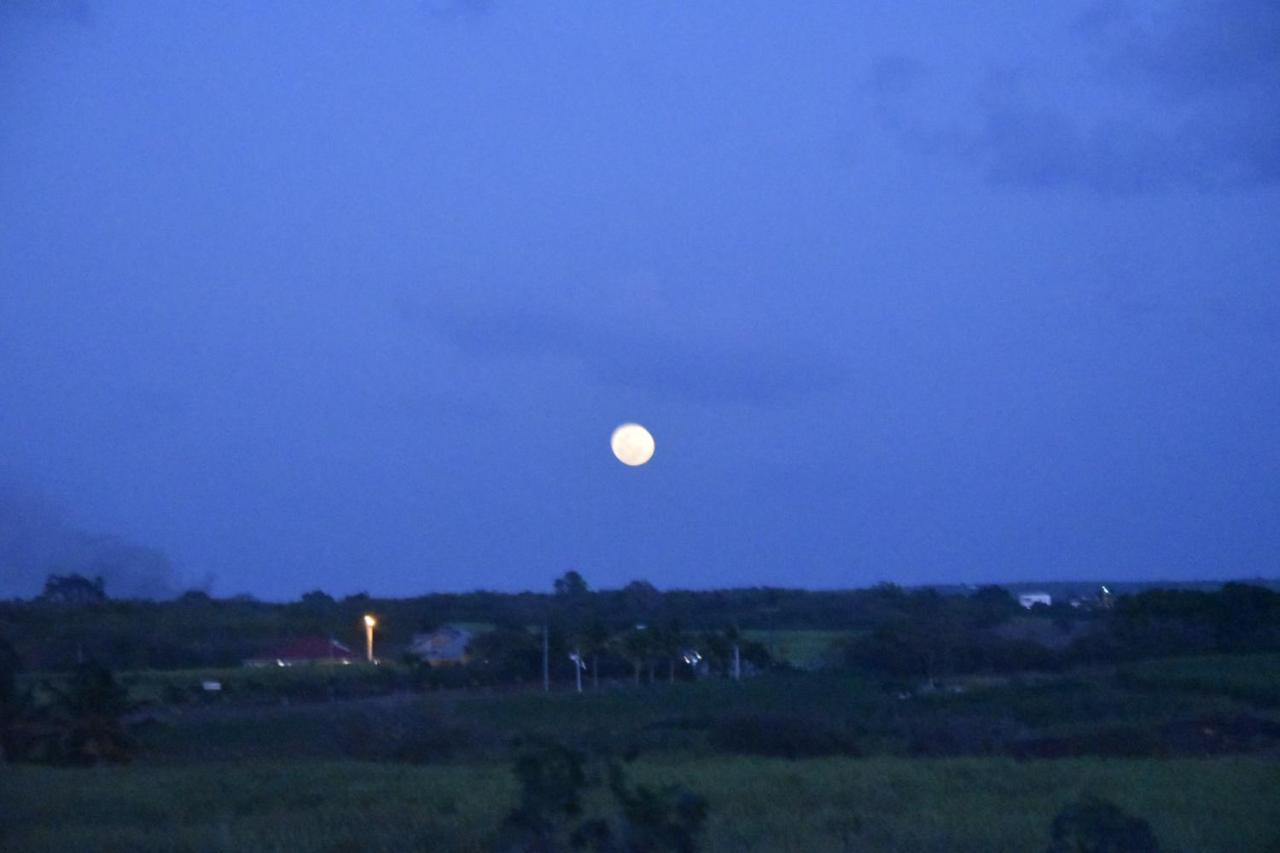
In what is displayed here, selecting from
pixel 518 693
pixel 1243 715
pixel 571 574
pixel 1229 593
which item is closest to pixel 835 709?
pixel 1243 715

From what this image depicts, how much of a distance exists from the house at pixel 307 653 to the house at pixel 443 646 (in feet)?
9.46

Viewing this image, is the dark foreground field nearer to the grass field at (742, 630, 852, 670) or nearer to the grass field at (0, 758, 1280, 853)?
the grass field at (0, 758, 1280, 853)

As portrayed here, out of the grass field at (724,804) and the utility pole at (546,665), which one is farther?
the utility pole at (546,665)

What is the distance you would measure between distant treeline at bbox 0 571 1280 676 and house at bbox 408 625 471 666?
79.3 inches

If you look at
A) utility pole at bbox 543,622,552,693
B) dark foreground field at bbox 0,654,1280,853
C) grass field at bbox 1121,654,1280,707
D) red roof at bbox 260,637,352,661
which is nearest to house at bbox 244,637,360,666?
red roof at bbox 260,637,352,661

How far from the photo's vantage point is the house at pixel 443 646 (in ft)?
197

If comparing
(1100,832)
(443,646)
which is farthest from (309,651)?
(1100,832)

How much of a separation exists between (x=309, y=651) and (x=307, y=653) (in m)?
0.26

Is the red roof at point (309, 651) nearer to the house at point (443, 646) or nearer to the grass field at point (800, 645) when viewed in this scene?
the house at point (443, 646)

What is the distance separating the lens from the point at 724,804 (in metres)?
20.9

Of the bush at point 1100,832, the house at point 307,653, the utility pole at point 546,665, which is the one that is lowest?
the bush at point 1100,832

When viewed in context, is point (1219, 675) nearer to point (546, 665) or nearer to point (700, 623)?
point (546, 665)

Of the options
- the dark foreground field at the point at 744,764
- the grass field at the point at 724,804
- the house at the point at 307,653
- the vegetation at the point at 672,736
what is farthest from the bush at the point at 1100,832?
the house at the point at 307,653

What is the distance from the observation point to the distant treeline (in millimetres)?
55875
